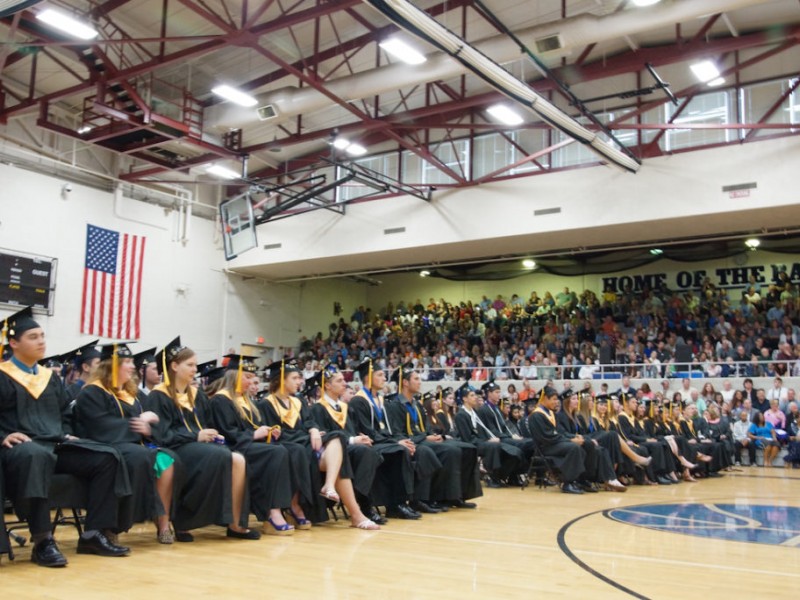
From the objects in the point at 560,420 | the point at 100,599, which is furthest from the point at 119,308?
the point at 100,599

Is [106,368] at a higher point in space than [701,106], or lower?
lower

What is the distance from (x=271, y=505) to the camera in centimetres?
→ 582

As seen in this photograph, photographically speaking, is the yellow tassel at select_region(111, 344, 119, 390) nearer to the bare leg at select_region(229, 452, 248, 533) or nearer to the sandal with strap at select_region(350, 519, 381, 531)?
the bare leg at select_region(229, 452, 248, 533)

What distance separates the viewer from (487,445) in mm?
10086

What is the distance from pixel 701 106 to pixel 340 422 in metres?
12.4

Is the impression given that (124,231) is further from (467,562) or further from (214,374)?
(467,562)

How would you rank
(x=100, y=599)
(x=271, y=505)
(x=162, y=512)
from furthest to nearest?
(x=271, y=505) < (x=162, y=512) < (x=100, y=599)

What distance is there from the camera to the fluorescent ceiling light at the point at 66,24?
11.7 metres

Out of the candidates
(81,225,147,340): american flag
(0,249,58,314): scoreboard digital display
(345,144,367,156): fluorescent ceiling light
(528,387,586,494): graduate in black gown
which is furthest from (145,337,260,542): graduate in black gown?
(81,225,147,340): american flag

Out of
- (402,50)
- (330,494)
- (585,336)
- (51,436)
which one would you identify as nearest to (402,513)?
(330,494)

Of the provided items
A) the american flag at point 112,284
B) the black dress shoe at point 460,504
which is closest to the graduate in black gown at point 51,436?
the black dress shoe at point 460,504

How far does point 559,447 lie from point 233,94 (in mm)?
8733

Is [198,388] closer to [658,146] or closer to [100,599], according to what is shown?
[100,599]

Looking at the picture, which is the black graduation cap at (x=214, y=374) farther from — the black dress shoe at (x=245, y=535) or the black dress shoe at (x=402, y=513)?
the black dress shoe at (x=402, y=513)
